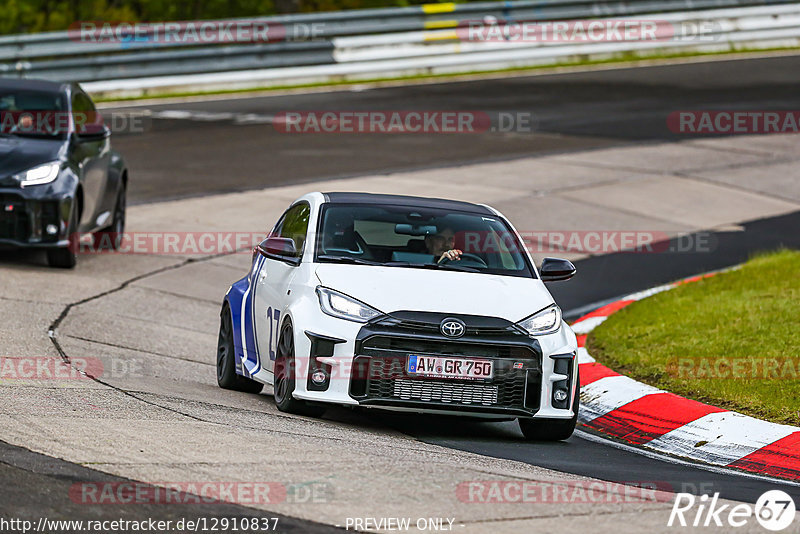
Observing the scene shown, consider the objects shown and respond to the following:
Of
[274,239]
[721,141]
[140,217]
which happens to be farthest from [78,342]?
[721,141]

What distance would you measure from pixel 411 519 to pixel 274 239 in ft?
12.0

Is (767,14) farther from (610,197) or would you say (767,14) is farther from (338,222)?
(338,222)

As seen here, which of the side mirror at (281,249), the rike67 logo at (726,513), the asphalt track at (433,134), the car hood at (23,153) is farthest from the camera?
the asphalt track at (433,134)

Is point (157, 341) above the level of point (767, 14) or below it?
below

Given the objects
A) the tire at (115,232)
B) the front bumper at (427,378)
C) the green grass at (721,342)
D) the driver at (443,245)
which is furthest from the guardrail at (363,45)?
the front bumper at (427,378)

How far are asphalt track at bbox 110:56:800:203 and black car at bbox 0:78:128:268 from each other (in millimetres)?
3281

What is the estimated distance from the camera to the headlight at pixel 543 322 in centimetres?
834

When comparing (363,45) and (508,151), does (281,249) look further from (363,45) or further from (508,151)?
(363,45)

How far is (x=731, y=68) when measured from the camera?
31.5m

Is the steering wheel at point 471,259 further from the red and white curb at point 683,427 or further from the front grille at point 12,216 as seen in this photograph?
the front grille at point 12,216

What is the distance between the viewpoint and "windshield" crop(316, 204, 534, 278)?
9.05m

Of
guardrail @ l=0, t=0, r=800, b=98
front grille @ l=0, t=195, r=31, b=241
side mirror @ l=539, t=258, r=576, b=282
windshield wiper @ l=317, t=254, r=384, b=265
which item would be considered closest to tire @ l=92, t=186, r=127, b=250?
front grille @ l=0, t=195, r=31, b=241

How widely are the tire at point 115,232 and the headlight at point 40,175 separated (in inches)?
75.2

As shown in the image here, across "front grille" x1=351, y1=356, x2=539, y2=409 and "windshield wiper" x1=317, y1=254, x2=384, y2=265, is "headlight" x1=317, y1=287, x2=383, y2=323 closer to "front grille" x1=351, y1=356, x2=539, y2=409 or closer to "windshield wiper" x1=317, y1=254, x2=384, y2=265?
Result: "front grille" x1=351, y1=356, x2=539, y2=409
